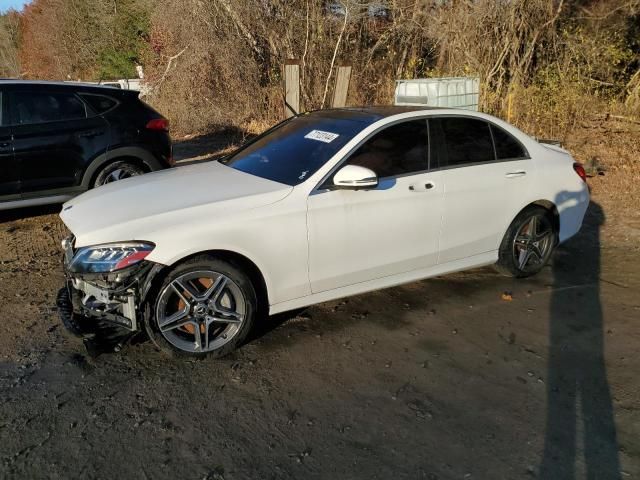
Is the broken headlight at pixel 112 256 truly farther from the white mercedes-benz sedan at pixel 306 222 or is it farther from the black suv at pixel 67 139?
the black suv at pixel 67 139

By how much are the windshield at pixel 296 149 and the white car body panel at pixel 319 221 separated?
102 millimetres

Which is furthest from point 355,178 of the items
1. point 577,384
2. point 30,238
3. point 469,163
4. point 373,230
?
point 30,238

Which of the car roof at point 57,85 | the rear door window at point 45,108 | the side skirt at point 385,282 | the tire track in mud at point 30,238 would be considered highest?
the car roof at point 57,85

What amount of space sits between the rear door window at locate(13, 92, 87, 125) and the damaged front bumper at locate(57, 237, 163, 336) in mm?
3455

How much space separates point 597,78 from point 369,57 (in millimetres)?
5319

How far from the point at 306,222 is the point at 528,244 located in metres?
2.41

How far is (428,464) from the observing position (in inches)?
109

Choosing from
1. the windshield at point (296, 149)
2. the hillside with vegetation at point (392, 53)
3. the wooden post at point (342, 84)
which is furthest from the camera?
the hillside with vegetation at point (392, 53)

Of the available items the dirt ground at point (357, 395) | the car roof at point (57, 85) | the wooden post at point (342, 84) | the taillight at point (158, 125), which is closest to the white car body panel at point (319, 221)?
the dirt ground at point (357, 395)

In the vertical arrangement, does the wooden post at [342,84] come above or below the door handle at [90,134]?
above

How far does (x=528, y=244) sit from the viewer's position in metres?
5.11

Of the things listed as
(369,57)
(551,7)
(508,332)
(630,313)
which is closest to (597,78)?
(551,7)

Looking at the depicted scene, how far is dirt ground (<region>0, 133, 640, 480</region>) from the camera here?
279cm

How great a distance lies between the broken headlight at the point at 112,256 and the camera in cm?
340
